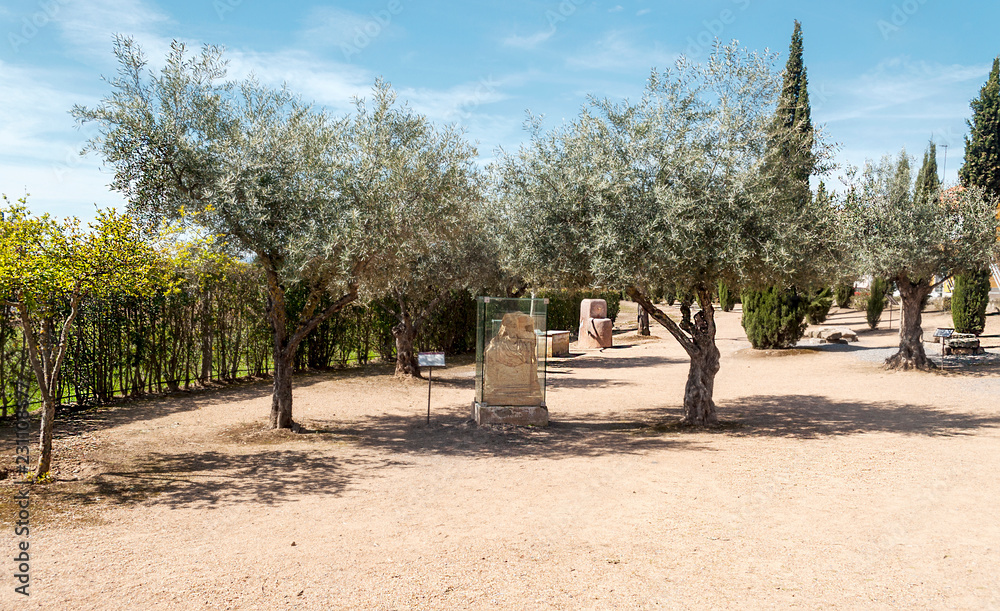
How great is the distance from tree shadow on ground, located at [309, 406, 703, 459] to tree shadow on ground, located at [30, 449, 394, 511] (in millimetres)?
1173

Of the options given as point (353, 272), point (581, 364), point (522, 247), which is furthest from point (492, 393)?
point (581, 364)

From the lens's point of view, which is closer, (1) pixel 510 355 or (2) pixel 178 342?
(1) pixel 510 355

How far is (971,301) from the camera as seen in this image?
76.9ft

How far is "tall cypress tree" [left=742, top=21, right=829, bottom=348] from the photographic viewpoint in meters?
9.32

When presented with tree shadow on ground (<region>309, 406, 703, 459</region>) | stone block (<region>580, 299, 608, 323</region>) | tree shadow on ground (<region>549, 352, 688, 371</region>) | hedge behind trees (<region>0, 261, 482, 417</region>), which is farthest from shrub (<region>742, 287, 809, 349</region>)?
tree shadow on ground (<region>309, 406, 703, 459</region>)

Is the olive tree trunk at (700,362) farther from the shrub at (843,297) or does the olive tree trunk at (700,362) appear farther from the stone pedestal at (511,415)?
the shrub at (843,297)

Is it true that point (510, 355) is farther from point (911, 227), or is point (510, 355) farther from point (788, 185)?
point (911, 227)

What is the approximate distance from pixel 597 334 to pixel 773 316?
643 cm

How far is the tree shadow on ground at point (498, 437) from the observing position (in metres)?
8.77

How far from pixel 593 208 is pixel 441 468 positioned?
406 cm

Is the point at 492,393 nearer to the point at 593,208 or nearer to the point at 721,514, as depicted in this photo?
the point at 593,208

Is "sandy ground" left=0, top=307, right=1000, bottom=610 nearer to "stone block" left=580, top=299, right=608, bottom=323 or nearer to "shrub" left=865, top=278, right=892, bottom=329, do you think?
"stone block" left=580, top=299, right=608, bottom=323

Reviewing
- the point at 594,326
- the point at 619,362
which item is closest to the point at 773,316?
the point at 619,362

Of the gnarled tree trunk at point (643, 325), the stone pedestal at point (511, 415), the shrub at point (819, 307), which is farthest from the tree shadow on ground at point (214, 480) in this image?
the shrub at point (819, 307)
